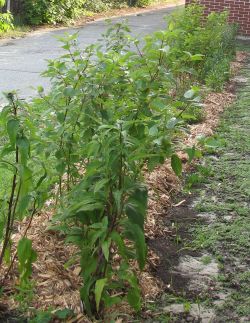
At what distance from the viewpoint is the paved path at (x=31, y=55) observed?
31.2ft

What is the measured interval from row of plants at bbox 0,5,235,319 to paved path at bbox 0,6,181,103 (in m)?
2.94

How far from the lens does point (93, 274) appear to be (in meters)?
2.81

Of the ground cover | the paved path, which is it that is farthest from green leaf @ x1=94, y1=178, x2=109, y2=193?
the paved path

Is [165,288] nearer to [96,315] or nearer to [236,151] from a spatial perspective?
[96,315]

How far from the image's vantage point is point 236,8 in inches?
656

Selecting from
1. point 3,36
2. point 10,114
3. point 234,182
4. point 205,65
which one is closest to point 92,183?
point 10,114

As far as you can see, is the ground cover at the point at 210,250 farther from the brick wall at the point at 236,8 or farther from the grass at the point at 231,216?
the brick wall at the point at 236,8

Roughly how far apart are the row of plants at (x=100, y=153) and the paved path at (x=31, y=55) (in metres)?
2.94

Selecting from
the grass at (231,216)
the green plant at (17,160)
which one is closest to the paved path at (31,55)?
the grass at (231,216)

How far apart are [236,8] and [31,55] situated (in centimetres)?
697

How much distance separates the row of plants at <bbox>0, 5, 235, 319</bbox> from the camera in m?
2.61

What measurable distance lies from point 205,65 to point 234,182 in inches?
177

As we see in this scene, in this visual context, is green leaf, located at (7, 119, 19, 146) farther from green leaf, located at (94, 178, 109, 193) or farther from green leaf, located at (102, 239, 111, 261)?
green leaf, located at (102, 239, 111, 261)

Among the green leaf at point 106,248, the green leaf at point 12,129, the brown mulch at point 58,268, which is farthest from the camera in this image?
the brown mulch at point 58,268
